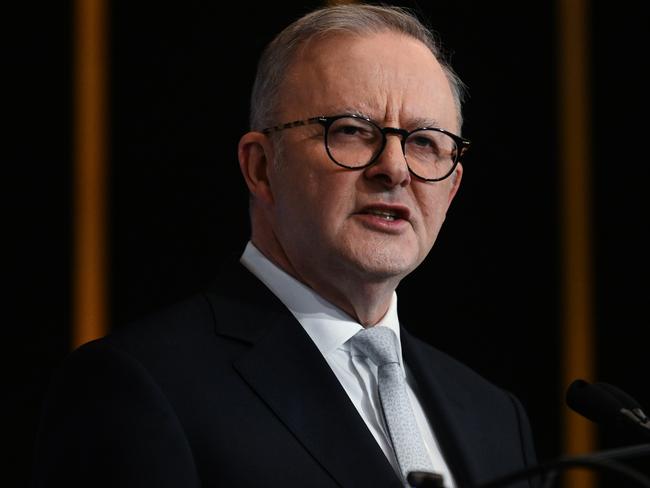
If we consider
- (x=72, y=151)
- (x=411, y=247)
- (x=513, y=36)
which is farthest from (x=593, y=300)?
(x=411, y=247)

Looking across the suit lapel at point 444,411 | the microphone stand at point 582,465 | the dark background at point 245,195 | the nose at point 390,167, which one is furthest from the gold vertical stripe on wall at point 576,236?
the microphone stand at point 582,465

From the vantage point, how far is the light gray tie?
117 centimetres

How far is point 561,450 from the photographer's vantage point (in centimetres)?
247

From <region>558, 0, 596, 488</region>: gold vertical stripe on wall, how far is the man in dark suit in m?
1.12

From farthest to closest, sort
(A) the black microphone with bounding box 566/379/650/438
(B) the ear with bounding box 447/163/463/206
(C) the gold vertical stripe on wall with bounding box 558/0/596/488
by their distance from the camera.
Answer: (C) the gold vertical stripe on wall with bounding box 558/0/596/488, (B) the ear with bounding box 447/163/463/206, (A) the black microphone with bounding box 566/379/650/438

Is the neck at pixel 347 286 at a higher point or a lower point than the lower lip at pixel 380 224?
lower

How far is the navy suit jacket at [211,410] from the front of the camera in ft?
3.39

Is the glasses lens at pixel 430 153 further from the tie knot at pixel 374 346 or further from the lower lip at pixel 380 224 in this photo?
the tie knot at pixel 374 346

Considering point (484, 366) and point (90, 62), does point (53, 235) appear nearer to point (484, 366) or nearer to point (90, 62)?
point (90, 62)

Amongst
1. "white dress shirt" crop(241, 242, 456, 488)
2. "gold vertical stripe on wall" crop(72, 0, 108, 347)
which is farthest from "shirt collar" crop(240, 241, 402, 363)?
"gold vertical stripe on wall" crop(72, 0, 108, 347)

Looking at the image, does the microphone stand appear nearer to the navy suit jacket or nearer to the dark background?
the navy suit jacket

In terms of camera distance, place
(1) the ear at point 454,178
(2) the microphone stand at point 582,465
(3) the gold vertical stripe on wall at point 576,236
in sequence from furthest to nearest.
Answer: (3) the gold vertical stripe on wall at point 576,236, (1) the ear at point 454,178, (2) the microphone stand at point 582,465

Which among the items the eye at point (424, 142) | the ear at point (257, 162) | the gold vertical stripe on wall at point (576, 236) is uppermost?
the eye at point (424, 142)

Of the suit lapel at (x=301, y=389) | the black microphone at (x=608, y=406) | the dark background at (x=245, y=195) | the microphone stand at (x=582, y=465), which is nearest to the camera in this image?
the microphone stand at (x=582, y=465)
